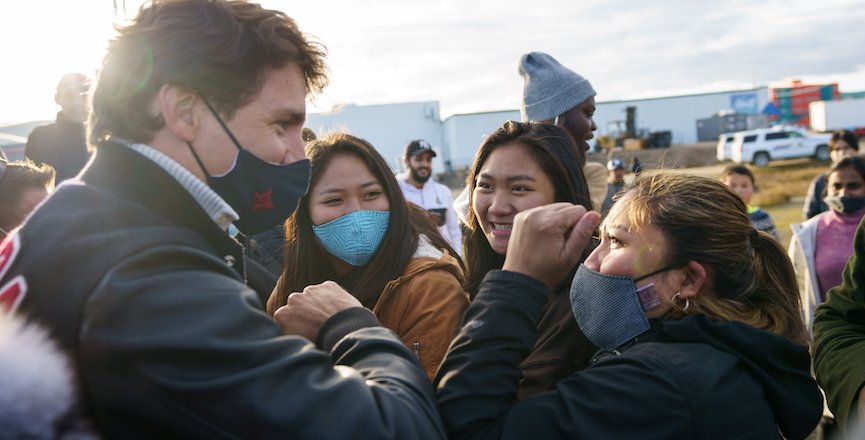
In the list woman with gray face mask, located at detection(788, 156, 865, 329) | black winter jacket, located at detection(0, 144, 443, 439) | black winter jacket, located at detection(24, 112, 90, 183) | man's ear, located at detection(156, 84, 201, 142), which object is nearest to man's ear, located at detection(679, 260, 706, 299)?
black winter jacket, located at detection(0, 144, 443, 439)

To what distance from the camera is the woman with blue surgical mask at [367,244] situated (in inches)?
102

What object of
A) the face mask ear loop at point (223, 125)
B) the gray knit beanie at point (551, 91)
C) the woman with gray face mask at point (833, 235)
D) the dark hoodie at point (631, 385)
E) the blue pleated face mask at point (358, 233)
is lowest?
the woman with gray face mask at point (833, 235)

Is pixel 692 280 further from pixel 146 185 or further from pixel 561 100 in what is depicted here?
pixel 561 100

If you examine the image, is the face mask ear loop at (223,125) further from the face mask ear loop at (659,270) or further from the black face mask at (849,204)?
the black face mask at (849,204)

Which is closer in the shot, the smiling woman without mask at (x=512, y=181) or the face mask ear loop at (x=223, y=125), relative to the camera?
the face mask ear loop at (x=223, y=125)

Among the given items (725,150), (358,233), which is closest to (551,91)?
(358,233)

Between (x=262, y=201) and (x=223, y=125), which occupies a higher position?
(x=223, y=125)

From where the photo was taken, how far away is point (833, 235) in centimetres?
562

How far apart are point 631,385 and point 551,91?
2.84 meters

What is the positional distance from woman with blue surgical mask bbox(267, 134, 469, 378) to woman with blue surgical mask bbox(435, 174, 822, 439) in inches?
22.9

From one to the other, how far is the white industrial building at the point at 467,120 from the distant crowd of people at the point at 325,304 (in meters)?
34.1

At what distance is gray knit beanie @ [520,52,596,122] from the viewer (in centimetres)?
434

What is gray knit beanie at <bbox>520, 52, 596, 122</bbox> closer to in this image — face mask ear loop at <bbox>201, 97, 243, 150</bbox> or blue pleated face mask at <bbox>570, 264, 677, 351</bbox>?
blue pleated face mask at <bbox>570, 264, 677, 351</bbox>

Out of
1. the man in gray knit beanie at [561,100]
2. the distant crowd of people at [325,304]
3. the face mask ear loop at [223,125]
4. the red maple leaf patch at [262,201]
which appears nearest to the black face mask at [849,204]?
the man in gray knit beanie at [561,100]
